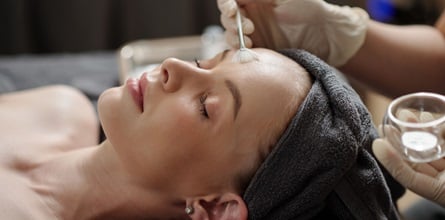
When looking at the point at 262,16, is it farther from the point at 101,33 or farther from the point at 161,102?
the point at 101,33

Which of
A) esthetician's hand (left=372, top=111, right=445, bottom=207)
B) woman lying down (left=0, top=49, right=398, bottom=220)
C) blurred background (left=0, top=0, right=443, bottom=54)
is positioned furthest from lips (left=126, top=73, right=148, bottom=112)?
blurred background (left=0, top=0, right=443, bottom=54)

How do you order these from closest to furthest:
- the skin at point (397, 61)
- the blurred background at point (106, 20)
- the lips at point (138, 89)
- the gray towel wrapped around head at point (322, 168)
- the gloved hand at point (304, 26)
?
the gray towel wrapped around head at point (322, 168)
the lips at point (138, 89)
the gloved hand at point (304, 26)
the skin at point (397, 61)
the blurred background at point (106, 20)

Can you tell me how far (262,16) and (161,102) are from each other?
15.3 inches

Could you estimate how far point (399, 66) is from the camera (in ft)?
5.08

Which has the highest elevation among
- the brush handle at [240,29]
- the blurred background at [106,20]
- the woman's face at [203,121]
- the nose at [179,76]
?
the brush handle at [240,29]

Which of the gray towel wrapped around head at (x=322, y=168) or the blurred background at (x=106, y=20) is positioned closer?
the gray towel wrapped around head at (x=322, y=168)

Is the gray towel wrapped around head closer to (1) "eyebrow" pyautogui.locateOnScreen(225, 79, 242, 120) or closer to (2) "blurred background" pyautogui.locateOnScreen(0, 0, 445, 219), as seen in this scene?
(1) "eyebrow" pyautogui.locateOnScreen(225, 79, 242, 120)

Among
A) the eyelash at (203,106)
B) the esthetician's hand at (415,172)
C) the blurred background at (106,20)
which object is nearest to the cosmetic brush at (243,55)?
the eyelash at (203,106)

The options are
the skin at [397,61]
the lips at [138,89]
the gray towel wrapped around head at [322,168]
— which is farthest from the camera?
the skin at [397,61]

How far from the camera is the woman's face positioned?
1.15m

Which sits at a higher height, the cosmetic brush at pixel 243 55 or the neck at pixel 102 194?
the cosmetic brush at pixel 243 55

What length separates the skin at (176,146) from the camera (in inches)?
45.5

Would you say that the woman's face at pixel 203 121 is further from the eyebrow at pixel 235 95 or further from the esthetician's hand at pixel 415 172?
the esthetician's hand at pixel 415 172

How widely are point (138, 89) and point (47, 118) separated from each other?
1.66 ft
